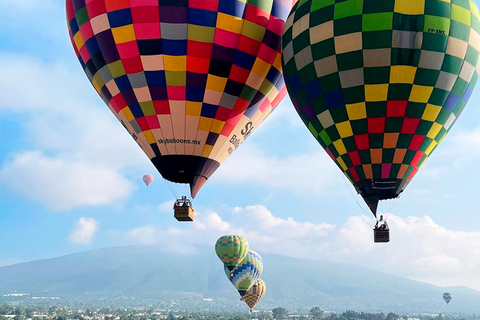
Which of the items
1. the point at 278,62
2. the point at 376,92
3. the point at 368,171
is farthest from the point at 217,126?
the point at 376,92

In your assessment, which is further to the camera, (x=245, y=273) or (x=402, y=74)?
(x=245, y=273)

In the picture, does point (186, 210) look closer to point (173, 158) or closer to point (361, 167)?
point (173, 158)

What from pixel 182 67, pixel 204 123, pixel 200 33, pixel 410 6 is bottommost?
pixel 204 123

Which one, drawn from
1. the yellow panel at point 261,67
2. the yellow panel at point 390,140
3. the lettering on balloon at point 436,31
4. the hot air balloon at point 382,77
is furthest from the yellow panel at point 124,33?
the lettering on balloon at point 436,31

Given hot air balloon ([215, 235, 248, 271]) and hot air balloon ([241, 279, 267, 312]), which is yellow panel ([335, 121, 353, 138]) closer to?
hot air balloon ([215, 235, 248, 271])

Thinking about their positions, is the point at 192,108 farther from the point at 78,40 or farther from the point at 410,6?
the point at 410,6

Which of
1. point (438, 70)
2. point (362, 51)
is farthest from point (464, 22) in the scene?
point (362, 51)

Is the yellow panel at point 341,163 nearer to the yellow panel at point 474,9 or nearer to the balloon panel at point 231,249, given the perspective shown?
the yellow panel at point 474,9
